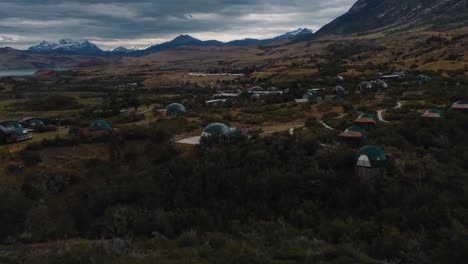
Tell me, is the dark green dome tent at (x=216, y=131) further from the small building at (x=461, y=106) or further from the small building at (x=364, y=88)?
the small building at (x=364, y=88)

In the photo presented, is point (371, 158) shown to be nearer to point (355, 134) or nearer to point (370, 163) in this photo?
point (370, 163)

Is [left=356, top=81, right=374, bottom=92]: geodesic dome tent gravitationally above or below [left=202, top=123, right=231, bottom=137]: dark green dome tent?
below

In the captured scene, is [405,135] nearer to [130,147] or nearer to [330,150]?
[330,150]

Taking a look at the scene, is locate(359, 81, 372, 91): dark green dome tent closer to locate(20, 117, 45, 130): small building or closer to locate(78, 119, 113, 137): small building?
locate(78, 119, 113, 137): small building

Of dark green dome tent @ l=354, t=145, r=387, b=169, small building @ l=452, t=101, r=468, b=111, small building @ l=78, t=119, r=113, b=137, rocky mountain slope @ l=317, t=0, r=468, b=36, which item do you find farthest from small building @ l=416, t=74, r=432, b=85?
rocky mountain slope @ l=317, t=0, r=468, b=36

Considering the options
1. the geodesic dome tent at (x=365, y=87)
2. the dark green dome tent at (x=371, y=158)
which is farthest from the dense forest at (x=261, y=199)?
the geodesic dome tent at (x=365, y=87)

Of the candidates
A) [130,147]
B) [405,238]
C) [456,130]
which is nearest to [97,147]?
[130,147]

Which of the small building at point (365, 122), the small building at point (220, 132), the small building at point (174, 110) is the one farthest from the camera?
the small building at point (174, 110)
